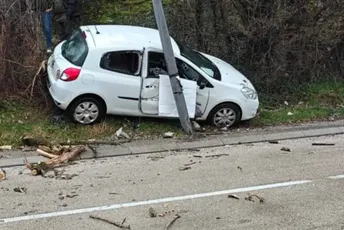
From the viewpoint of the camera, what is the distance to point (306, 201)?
23.3 feet

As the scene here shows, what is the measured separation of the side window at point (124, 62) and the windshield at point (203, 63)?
0.92 metres

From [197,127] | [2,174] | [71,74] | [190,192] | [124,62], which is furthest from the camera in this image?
[197,127]

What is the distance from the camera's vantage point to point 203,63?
1021 cm

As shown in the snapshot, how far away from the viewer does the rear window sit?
9.30 metres

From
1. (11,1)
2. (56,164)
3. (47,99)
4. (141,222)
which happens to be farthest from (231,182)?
(11,1)

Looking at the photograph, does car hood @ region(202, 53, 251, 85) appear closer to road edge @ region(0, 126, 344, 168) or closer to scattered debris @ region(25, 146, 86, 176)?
road edge @ region(0, 126, 344, 168)

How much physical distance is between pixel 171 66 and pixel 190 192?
2721 mm

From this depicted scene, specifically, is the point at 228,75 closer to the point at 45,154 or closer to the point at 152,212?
the point at 45,154

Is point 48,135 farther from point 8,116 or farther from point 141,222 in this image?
point 141,222

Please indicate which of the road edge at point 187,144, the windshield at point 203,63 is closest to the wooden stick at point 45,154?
the road edge at point 187,144

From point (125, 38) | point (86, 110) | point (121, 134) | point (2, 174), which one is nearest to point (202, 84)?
point (125, 38)

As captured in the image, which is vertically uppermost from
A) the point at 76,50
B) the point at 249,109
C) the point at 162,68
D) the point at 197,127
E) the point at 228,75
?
the point at 76,50

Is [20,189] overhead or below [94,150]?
below

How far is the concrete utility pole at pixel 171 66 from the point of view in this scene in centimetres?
907
